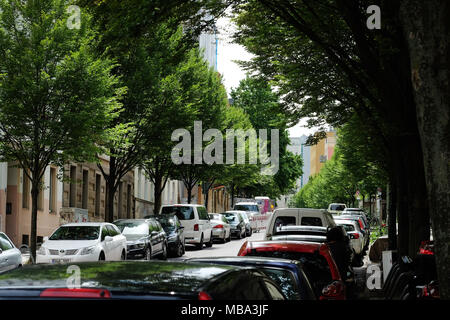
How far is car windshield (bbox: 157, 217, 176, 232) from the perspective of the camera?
1145 inches

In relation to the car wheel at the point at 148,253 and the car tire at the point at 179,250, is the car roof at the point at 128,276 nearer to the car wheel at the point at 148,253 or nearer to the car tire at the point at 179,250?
the car wheel at the point at 148,253

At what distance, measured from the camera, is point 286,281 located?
23.1ft

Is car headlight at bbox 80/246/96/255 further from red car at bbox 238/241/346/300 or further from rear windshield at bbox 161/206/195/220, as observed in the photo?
rear windshield at bbox 161/206/195/220

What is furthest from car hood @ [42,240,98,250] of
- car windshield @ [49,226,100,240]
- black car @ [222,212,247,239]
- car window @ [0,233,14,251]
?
black car @ [222,212,247,239]

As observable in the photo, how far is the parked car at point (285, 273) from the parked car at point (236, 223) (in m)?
38.7

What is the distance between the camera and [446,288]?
21.7 feet

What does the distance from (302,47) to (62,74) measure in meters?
7.56

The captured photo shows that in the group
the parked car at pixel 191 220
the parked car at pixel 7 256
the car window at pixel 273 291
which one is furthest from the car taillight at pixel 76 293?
the parked car at pixel 191 220

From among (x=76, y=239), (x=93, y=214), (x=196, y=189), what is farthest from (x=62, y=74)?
(x=196, y=189)

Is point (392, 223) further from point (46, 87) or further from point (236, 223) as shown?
point (236, 223)

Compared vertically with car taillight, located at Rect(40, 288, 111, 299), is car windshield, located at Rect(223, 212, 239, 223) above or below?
below

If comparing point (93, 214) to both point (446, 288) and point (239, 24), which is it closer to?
point (239, 24)

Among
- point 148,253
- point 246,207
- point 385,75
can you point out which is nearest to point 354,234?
point 148,253

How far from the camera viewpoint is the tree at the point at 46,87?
21.3m
